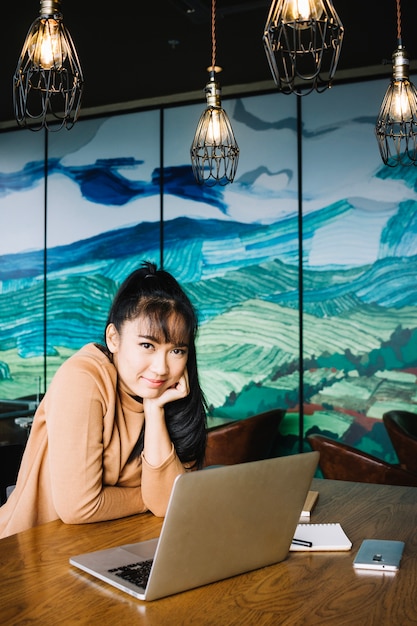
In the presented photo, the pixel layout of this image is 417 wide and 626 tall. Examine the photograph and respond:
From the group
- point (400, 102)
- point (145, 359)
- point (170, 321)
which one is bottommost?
point (145, 359)

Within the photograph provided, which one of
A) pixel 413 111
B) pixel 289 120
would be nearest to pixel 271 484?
pixel 413 111

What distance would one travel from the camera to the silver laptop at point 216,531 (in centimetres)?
137

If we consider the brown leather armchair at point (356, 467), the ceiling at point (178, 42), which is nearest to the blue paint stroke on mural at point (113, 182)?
the ceiling at point (178, 42)

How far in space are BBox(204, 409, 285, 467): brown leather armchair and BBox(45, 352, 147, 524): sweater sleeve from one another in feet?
8.35

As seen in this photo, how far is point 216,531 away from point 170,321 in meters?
0.72

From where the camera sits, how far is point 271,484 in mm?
1527

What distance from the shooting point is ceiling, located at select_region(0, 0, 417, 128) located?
408cm

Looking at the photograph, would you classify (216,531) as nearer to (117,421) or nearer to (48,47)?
(117,421)

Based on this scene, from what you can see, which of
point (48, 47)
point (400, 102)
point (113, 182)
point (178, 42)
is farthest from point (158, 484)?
point (113, 182)

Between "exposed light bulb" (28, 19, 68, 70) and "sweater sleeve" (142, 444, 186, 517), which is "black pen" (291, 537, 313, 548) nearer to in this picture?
"sweater sleeve" (142, 444, 186, 517)

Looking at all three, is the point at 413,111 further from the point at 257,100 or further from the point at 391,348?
the point at 257,100

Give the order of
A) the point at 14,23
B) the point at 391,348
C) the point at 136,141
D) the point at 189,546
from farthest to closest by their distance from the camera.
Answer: the point at 136,141 → the point at 391,348 → the point at 14,23 → the point at 189,546

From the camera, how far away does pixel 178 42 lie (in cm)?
456

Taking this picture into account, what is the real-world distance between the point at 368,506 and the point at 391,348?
285 cm
